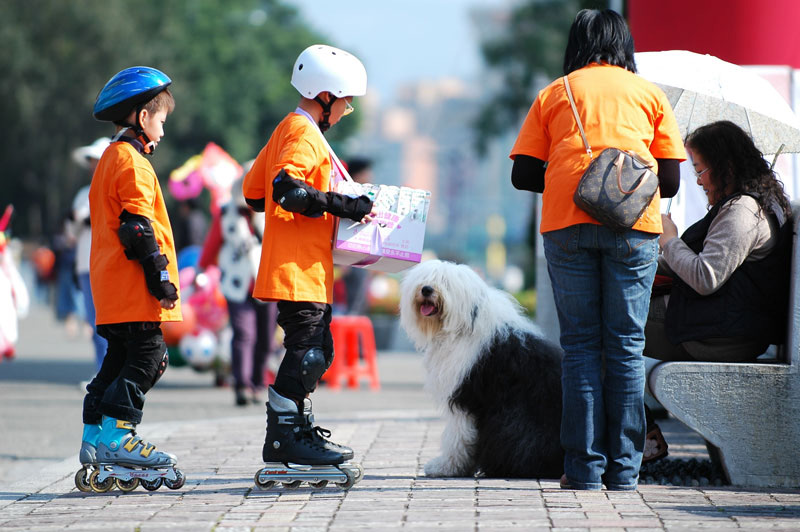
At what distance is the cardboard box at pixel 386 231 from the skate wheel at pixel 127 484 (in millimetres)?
1380

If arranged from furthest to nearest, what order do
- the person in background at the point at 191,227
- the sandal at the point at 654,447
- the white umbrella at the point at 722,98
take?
the person in background at the point at 191,227 < the white umbrella at the point at 722,98 < the sandal at the point at 654,447

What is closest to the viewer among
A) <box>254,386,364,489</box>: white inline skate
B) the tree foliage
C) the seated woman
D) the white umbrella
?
<box>254,386,364,489</box>: white inline skate

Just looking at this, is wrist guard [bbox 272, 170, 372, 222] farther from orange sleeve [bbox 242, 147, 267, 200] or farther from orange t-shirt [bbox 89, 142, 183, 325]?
orange t-shirt [bbox 89, 142, 183, 325]

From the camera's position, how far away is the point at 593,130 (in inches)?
204

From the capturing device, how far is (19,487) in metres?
5.85

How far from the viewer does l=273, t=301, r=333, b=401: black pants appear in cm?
525

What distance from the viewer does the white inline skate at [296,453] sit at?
527cm

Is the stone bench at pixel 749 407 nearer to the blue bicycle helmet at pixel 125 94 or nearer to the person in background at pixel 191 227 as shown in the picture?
the blue bicycle helmet at pixel 125 94

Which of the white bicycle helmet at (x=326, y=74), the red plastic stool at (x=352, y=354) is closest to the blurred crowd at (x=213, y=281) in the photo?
the red plastic stool at (x=352, y=354)

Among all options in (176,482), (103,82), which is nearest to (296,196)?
(176,482)

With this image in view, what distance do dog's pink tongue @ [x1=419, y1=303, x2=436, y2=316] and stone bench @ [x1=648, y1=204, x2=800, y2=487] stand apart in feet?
3.78

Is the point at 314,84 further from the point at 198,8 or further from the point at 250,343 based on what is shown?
the point at 198,8

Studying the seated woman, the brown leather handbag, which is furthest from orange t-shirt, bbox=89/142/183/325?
the seated woman

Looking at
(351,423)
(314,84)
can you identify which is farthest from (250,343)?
(314,84)
